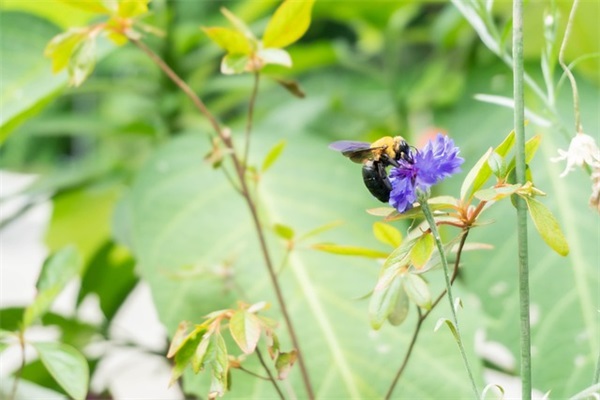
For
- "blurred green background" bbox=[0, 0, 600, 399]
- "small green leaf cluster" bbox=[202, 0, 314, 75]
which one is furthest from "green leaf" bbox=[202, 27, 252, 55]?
"blurred green background" bbox=[0, 0, 600, 399]

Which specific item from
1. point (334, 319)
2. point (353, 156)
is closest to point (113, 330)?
point (334, 319)

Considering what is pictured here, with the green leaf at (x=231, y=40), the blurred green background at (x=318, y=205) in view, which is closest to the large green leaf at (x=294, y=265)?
the blurred green background at (x=318, y=205)

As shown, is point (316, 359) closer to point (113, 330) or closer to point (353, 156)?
point (353, 156)

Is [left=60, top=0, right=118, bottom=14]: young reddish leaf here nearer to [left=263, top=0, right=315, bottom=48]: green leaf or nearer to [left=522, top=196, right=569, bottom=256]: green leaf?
[left=263, top=0, right=315, bottom=48]: green leaf

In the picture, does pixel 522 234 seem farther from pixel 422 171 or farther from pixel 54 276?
pixel 54 276

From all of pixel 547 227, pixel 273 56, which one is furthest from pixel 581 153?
pixel 273 56
